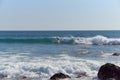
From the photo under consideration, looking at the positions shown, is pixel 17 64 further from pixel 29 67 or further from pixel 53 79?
pixel 53 79

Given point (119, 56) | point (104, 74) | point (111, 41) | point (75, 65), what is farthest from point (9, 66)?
point (111, 41)

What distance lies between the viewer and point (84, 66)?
18.0 meters

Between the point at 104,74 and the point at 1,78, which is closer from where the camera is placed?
the point at 104,74

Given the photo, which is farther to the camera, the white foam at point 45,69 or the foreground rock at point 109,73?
the white foam at point 45,69

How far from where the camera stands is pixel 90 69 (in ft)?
57.2

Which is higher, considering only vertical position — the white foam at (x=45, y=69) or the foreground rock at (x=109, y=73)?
the foreground rock at (x=109, y=73)

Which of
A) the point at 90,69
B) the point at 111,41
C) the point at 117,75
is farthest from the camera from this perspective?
the point at 111,41

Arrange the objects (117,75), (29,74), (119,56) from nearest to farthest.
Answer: (117,75)
(29,74)
(119,56)

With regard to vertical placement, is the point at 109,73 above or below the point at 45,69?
above

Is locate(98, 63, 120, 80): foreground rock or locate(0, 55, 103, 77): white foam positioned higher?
locate(98, 63, 120, 80): foreground rock

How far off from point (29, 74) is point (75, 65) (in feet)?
10.1

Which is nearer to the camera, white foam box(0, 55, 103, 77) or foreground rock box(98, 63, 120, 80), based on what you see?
foreground rock box(98, 63, 120, 80)

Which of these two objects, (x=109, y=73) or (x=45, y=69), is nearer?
(x=109, y=73)

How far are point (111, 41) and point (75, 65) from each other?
26.1 m
